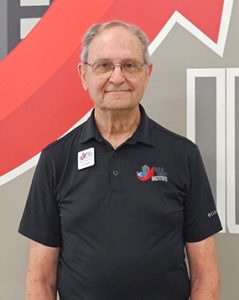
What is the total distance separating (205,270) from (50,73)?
0.86 metres

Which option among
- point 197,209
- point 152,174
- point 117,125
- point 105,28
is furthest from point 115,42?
point 197,209

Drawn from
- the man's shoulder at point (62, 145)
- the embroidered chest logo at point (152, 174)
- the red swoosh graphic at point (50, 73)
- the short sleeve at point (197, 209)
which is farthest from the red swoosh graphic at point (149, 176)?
the red swoosh graphic at point (50, 73)

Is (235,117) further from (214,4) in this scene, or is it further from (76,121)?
(76,121)

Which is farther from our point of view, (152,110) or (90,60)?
(152,110)

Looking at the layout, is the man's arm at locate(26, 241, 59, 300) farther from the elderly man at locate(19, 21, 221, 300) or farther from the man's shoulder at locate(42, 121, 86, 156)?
the man's shoulder at locate(42, 121, 86, 156)

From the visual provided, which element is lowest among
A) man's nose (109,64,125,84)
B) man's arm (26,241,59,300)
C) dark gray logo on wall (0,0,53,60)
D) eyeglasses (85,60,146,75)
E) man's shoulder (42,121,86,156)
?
man's arm (26,241,59,300)

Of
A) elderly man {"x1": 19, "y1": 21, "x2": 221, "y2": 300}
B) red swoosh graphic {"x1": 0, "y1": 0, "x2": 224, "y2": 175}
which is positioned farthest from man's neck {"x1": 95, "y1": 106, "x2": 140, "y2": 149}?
red swoosh graphic {"x1": 0, "y1": 0, "x2": 224, "y2": 175}

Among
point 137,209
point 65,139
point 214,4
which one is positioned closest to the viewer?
point 137,209

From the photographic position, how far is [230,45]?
1316 mm

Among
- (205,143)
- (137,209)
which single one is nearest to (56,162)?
(137,209)

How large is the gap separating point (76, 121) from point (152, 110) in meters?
0.28

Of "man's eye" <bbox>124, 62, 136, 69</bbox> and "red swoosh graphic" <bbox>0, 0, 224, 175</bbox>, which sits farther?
"red swoosh graphic" <bbox>0, 0, 224, 175</bbox>

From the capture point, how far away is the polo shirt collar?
1.10 metres

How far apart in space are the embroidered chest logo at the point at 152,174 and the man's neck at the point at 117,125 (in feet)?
0.36
